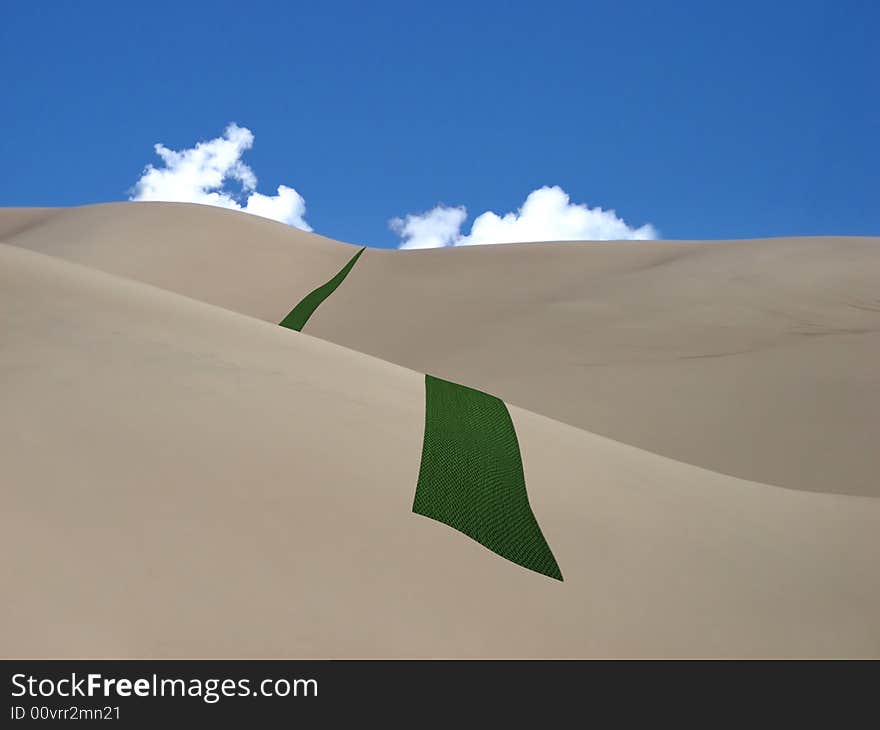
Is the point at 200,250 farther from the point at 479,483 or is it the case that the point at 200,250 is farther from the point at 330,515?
the point at 330,515

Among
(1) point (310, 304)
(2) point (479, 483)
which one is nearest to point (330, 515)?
(2) point (479, 483)

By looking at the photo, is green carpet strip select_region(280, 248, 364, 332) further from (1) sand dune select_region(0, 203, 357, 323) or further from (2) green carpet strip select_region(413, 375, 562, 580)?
(2) green carpet strip select_region(413, 375, 562, 580)

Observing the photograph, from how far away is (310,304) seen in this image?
78.6ft

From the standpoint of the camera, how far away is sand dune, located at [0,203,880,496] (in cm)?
1267

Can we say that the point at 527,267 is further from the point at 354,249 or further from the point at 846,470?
the point at 846,470

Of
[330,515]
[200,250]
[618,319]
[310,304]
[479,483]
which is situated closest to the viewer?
[330,515]

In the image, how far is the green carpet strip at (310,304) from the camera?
22219 millimetres

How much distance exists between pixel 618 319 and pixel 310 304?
31.6ft

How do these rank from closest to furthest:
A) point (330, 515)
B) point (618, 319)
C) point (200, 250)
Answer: point (330, 515)
point (618, 319)
point (200, 250)

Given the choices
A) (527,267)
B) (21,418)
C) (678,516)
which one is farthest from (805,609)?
(527,267)

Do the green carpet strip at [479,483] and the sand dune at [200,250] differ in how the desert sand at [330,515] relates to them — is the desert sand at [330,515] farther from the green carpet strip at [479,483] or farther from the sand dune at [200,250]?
the sand dune at [200,250]

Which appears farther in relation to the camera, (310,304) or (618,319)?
(310,304)

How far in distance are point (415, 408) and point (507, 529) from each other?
1.94 metres
